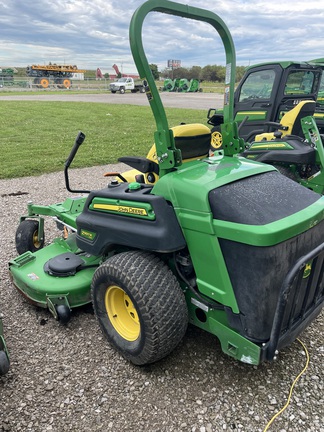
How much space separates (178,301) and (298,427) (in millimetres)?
926

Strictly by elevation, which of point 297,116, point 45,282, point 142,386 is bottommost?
point 142,386

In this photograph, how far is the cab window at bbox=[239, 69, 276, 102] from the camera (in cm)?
720

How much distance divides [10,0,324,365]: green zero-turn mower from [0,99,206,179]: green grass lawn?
5244 mm

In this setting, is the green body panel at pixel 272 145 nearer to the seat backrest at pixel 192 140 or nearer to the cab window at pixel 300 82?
the seat backrest at pixel 192 140

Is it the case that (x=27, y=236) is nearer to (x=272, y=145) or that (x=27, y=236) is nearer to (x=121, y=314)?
(x=121, y=314)

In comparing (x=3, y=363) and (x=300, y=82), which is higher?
(x=300, y=82)

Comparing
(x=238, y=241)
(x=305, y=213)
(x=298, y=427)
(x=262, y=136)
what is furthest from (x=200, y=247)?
(x=262, y=136)

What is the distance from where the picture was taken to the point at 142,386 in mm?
2285

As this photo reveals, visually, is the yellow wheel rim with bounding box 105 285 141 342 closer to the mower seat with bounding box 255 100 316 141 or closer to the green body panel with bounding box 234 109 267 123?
the mower seat with bounding box 255 100 316 141

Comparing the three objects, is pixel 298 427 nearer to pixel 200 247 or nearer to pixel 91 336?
pixel 200 247

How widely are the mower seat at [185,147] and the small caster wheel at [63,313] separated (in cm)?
111

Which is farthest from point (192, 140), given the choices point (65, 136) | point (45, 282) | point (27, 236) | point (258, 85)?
point (65, 136)

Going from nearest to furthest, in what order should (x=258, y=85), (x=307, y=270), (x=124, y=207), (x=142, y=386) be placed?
1. (x=307, y=270)
2. (x=142, y=386)
3. (x=124, y=207)
4. (x=258, y=85)

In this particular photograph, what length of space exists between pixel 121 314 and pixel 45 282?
2.25 ft
